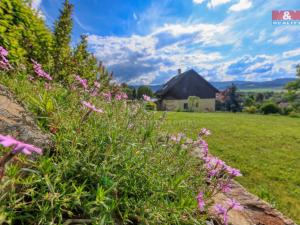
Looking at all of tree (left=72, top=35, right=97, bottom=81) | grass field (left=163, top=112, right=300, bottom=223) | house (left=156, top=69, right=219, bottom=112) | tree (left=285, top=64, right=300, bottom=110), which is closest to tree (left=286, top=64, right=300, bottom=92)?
tree (left=285, top=64, right=300, bottom=110)

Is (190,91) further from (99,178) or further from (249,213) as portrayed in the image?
(99,178)

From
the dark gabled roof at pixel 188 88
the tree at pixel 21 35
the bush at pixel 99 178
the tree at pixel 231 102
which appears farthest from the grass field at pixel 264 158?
the tree at pixel 231 102

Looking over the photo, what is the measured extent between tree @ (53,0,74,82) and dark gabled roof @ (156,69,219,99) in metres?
27.9

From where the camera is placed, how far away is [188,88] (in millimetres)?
33219

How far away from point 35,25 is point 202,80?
104ft

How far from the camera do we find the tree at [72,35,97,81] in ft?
13.4

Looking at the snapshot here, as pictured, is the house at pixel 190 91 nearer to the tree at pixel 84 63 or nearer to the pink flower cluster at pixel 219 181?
the tree at pixel 84 63

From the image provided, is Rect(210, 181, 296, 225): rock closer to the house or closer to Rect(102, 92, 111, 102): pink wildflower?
Rect(102, 92, 111, 102): pink wildflower

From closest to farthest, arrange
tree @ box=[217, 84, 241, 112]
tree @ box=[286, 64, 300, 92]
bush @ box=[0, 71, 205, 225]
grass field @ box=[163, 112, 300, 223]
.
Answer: bush @ box=[0, 71, 205, 225] < grass field @ box=[163, 112, 300, 223] < tree @ box=[286, 64, 300, 92] < tree @ box=[217, 84, 241, 112]

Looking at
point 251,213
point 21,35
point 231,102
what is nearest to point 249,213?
point 251,213

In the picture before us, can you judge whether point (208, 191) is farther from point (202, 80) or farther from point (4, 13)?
point (202, 80)

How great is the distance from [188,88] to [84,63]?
29176 mm

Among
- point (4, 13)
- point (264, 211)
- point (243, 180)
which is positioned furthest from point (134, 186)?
point (243, 180)

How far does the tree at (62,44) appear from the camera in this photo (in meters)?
3.71
